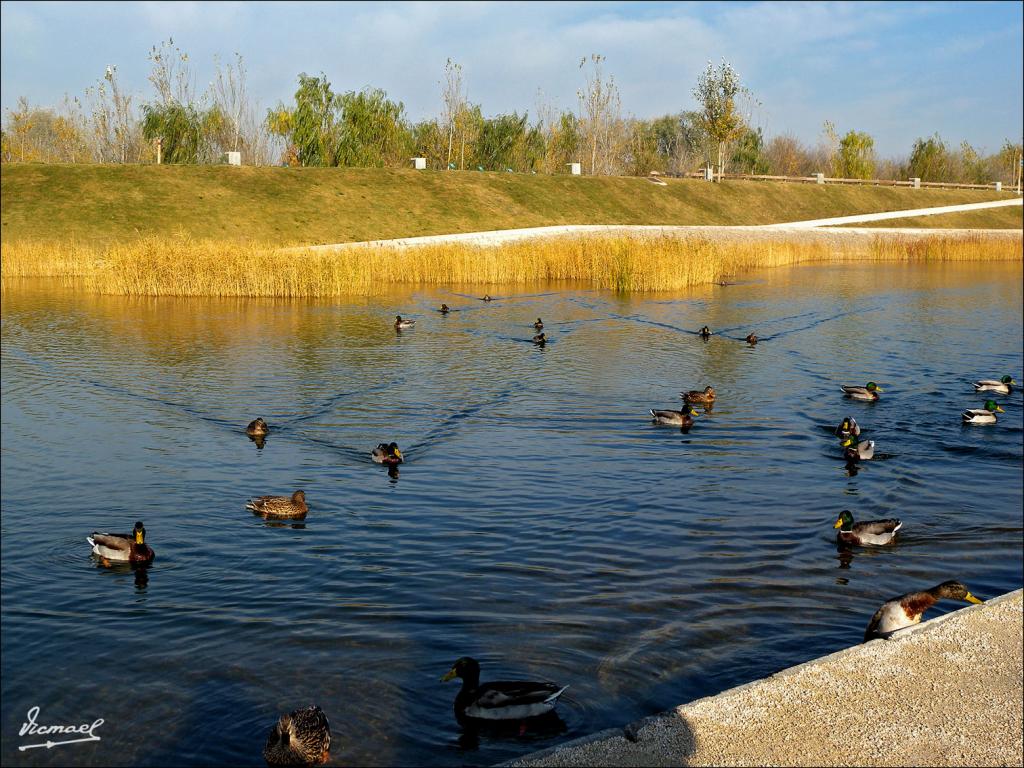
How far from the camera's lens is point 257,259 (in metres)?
34.8

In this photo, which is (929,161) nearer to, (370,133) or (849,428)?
(370,133)

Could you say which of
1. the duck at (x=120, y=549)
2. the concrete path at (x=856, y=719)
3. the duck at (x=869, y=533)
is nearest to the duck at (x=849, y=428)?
the duck at (x=869, y=533)

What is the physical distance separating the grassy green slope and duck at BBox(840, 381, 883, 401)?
3909 cm

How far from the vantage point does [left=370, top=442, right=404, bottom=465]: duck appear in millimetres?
14703

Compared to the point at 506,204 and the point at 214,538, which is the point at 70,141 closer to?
the point at 506,204

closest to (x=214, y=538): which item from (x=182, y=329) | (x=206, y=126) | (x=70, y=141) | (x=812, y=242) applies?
(x=182, y=329)

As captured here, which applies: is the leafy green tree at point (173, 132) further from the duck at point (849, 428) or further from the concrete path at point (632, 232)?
the duck at point (849, 428)

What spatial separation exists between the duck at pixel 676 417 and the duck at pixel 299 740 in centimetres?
1095

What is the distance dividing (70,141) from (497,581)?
87.2 m

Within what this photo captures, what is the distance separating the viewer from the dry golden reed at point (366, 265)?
34.4 m

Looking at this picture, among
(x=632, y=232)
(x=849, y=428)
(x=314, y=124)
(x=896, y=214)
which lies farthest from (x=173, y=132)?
(x=849, y=428)

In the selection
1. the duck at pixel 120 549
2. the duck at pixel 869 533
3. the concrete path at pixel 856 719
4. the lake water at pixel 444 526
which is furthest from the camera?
the duck at pixel 869 533

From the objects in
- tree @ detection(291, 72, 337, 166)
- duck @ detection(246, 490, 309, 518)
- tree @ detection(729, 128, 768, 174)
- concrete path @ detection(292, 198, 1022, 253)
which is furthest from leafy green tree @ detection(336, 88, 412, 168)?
duck @ detection(246, 490, 309, 518)
